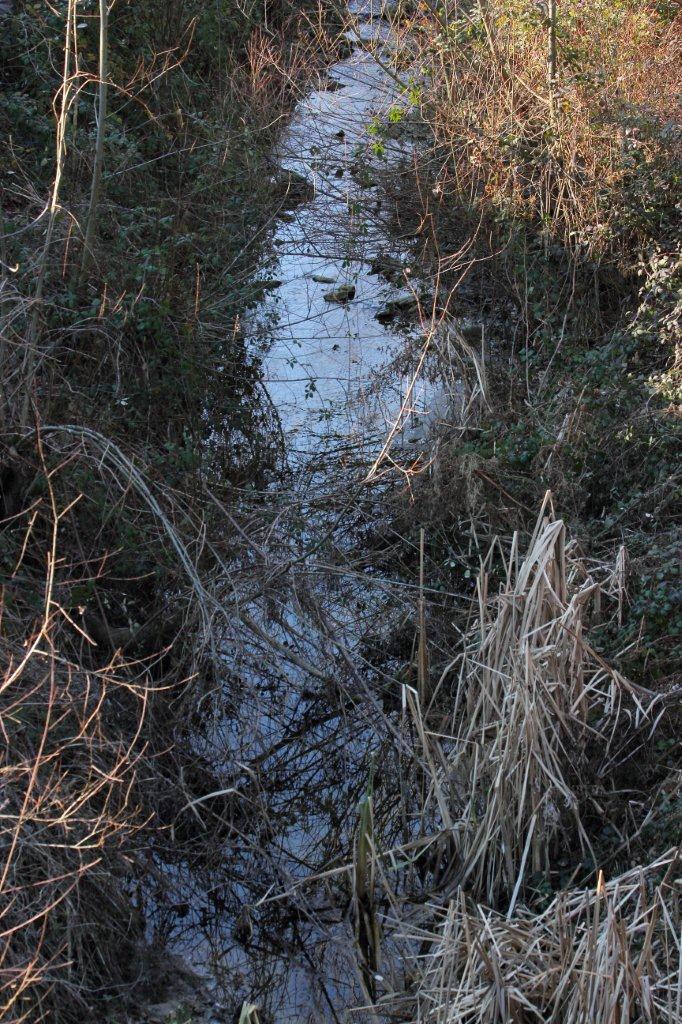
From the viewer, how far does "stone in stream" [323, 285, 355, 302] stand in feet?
31.2

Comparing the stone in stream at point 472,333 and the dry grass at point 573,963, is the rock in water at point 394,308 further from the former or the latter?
the dry grass at point 573,963

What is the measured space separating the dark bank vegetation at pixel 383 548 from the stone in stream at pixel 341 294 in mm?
694

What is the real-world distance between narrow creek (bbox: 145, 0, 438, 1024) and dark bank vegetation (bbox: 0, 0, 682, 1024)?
0.10ft

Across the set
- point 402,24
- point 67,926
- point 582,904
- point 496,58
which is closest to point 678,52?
point 496,58

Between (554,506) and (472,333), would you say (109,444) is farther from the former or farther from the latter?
(472,333)

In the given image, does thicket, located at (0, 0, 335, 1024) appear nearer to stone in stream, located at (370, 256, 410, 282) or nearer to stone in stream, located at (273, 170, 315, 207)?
stone in stream, located at (273, 170, 315, 207)

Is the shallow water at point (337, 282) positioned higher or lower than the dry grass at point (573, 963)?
higher

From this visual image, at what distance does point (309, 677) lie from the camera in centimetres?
582

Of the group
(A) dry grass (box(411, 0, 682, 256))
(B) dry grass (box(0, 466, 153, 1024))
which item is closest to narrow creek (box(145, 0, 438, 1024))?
(B) dry grass (box(0, 466, 153, 1024))

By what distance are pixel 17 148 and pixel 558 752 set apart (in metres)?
5.27

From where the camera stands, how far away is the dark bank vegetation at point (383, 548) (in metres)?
4.13

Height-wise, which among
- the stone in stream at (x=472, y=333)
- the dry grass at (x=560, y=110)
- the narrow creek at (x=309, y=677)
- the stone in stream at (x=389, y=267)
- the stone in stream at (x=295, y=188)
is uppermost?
the dry grass at (x=560, y=110)

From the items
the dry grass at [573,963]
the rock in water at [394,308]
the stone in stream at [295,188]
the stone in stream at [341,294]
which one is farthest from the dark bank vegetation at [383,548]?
the stone in stream at [341,294]

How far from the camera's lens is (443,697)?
222 inches
